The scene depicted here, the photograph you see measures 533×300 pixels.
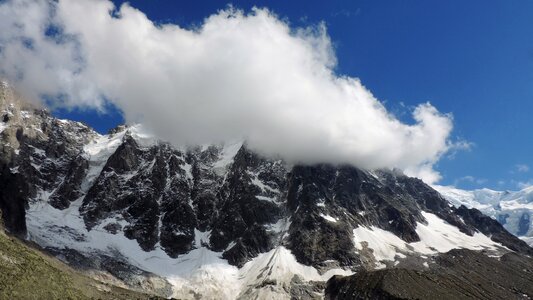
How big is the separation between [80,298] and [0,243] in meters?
37.9

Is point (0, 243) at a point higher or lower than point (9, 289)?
higher

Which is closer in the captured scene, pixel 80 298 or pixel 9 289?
pixel 9 289

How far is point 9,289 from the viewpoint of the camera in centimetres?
16225

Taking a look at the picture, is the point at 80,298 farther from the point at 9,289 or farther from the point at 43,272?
the point at 9,289

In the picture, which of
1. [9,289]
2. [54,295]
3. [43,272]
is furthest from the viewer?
[43,272]

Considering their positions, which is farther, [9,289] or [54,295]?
[54,295]

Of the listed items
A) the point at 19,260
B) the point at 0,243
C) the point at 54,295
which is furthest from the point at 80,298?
the point at 0,243

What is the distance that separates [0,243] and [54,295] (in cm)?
3634

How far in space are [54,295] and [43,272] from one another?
58.5 feet

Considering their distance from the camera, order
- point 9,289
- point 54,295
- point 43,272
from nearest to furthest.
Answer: point 9,289 < point 54,295 < point 43,272

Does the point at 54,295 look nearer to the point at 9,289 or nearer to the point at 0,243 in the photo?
the point at 9,289

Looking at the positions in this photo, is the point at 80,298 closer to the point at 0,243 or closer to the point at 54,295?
the point at 54,295

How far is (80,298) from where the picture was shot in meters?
189

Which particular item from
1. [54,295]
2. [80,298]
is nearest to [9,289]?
[54,295]
